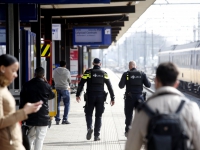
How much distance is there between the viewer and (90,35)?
27.6 metres

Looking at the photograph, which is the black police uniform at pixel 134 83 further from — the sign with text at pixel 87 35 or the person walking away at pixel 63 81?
the sign with text at pixel 87 35

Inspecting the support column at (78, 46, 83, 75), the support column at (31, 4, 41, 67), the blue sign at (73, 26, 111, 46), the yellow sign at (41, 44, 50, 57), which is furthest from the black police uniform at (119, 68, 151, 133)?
the support column at (78, 46, 83, 75)

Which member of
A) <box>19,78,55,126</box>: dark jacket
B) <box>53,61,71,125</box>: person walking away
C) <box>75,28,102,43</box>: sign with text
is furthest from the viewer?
<box>75,28,102,43</box>: sign with text

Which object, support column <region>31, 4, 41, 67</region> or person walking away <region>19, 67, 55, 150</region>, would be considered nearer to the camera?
person walking away <region>19, 67, 55, 150</region>

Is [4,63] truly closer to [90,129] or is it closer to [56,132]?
[90,129]

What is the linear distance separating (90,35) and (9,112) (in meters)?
22.3

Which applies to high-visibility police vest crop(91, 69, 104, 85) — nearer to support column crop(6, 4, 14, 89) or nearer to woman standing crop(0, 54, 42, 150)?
support column crop(6, 4, 14, 89)

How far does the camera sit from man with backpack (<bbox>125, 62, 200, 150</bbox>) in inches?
170

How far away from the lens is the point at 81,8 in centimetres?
2095

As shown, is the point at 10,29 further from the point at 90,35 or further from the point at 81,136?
the point at 90,35

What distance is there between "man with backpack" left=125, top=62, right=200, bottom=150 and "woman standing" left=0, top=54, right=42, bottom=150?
1.18 meters

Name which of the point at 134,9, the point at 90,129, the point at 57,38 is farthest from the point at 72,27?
the point at 90,129

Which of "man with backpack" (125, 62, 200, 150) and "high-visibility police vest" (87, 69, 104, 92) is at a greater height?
"man with backpack" (125, 62, 200, 150)

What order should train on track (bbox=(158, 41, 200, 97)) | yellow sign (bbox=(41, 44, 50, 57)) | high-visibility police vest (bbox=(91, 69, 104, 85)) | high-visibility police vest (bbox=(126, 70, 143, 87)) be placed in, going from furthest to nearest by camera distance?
train on track (bbox=(158, 41, 200, 97)) → yellow sign (bbox=(41, 44, 50, 57)) → high-visibility police vest (bbox=(126, 70, 143, 87)) → high-visibility police vest (bbox=(91, 69, 104, 85))
